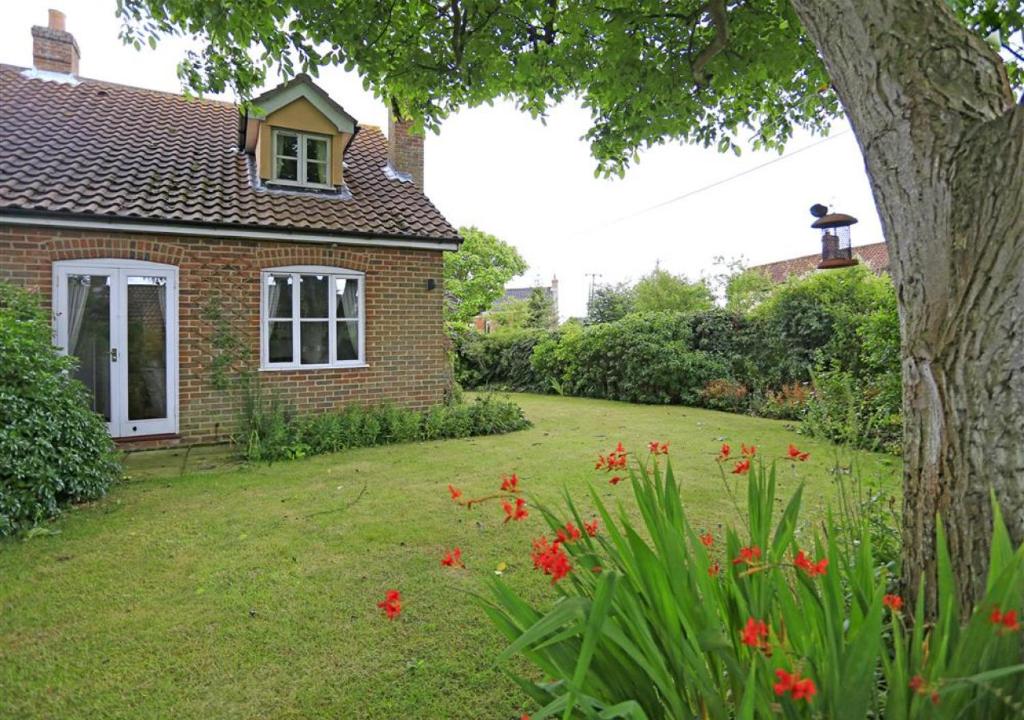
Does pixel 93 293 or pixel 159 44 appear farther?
pixel 93 293

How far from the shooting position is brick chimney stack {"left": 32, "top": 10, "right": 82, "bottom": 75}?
10.9 meters

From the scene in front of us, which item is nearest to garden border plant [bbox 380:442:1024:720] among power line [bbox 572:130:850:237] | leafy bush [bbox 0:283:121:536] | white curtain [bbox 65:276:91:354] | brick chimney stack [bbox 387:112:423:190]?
leafy bush [bbox 0:283:121:536]

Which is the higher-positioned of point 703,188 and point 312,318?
point 703,188

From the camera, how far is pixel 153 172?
8773 mm

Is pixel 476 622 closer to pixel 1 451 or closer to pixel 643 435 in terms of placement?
pixel 1 451

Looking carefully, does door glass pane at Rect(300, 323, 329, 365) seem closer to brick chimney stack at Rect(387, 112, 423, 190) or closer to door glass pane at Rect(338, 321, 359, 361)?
door glass pane at Rect(338, 321, 359, 361)

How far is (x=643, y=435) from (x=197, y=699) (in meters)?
7.48

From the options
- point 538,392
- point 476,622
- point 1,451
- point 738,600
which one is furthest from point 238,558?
point 538,392

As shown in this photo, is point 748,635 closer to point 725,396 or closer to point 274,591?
point 274,591

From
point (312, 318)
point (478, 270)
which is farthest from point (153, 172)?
point (478, 270)

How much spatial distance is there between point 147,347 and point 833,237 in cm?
1020

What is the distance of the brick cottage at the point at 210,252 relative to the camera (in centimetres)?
765

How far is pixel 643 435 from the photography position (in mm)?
9070

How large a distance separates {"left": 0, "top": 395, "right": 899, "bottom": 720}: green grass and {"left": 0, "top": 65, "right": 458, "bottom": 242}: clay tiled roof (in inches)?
149
